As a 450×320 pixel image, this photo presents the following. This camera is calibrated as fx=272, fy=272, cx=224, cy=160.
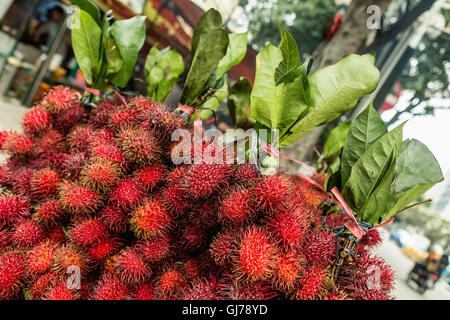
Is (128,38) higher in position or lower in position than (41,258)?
higher

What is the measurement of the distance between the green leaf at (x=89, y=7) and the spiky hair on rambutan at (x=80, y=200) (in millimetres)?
515

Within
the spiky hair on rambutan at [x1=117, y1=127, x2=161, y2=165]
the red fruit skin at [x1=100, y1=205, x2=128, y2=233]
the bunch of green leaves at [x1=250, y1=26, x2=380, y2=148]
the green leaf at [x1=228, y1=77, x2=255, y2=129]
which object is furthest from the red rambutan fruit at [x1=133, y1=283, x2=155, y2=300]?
the green leaf at [x1=228, y1=77, x2=255, y2=129]

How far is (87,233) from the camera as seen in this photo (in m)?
0.57

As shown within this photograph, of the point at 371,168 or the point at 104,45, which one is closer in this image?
the point at 371,168

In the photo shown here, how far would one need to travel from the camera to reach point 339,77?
547 millimetres

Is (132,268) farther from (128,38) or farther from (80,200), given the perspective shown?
(128,38)

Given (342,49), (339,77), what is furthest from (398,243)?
(339,77)

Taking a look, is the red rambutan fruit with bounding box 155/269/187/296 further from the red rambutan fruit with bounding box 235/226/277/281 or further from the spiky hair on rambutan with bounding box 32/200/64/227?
the spiky hair on rambutan with bounding box 32/200/64/227

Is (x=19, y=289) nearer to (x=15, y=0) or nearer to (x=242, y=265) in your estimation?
(x=242, y=265)

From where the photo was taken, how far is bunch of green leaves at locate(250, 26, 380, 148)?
526mm

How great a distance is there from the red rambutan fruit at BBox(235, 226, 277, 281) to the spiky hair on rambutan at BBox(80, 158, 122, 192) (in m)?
0.32

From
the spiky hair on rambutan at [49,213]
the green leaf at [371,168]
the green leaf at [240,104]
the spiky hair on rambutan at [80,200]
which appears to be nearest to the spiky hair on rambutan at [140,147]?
the spiky hair on rambutan at [80,200]

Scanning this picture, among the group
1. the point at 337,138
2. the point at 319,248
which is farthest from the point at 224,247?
the point at 337,138

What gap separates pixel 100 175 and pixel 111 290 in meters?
0.23
